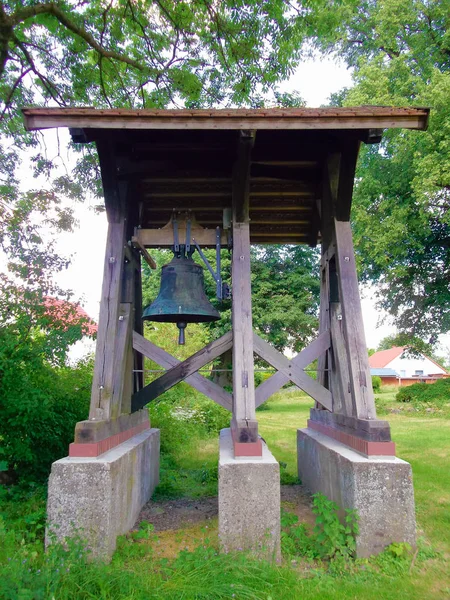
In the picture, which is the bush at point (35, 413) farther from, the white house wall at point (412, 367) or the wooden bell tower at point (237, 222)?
the white house wall at point (412, 367)

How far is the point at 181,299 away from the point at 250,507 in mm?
2216

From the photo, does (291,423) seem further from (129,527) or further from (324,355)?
(129,527)

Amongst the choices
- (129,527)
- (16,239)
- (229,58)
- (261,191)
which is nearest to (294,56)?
(229,58)

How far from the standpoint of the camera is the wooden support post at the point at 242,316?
420 centimetres

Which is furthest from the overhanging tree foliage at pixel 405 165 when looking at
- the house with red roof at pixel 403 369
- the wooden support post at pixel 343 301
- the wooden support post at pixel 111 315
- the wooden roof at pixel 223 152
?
the house with red roof at pixel 403 369

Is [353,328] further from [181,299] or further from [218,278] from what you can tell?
[181,299]

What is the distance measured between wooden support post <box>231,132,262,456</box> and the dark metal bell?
0.42m

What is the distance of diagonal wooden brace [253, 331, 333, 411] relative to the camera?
17.3 feet

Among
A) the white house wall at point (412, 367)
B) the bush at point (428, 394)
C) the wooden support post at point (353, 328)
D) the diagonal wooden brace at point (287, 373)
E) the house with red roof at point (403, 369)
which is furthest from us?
the white house wall at point (412, 367)

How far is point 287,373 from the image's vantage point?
5375 mm

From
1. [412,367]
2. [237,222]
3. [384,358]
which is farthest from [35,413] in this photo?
[384,358]

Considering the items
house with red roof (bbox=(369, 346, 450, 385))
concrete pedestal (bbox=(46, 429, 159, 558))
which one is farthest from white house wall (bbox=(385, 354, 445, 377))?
concrete pedestal (bbox=(46, 429, 159, 558))

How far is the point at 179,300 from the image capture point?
511cm

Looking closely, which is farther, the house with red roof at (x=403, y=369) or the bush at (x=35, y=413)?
the house with red roof at (x=403, y=369)
